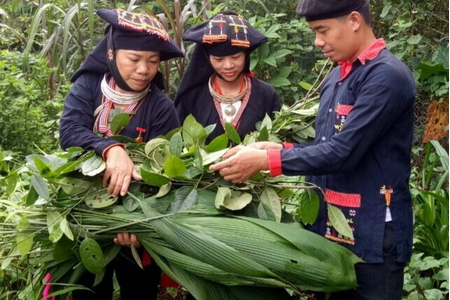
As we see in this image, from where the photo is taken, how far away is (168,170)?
8.30ft

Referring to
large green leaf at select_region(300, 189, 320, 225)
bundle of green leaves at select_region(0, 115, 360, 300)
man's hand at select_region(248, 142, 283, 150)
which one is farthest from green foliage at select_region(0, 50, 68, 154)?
large green leaf at select_region(300, 189, 320, 225)

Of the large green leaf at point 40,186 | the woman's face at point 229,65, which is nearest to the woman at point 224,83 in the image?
the woman's face at point 229,65

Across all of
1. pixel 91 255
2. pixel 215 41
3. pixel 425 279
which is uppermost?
pixel 215 41

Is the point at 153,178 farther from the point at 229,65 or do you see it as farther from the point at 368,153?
the point at 229,65

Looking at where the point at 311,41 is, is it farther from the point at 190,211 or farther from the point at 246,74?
the point at 190,211

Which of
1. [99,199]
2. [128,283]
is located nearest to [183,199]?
[99,199]

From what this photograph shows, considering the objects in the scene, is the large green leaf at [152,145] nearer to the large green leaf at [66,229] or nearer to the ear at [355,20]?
the large green leaf at [66,229]

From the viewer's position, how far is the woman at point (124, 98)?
292 cm

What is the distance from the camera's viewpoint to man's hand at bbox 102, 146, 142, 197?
2.62 metres

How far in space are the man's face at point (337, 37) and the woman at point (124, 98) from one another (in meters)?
0.80

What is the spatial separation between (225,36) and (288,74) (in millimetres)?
1790

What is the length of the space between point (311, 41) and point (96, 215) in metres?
Result: 3.44

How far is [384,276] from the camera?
2.41 meters

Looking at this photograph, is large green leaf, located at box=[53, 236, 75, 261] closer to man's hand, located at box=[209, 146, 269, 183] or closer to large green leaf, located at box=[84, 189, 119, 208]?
large green leaf, located at box=[84, 189, 119, 208]
